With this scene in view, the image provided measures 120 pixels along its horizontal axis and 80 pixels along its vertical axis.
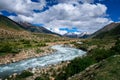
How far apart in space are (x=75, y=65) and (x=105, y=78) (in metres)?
17.9

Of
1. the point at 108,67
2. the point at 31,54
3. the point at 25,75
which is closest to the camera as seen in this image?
the point at 108,67

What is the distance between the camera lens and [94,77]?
13008mm

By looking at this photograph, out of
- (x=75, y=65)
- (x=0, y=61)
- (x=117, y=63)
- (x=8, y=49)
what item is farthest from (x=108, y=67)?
(x=8, y=49)

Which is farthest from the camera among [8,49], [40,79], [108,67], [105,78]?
[8,49]

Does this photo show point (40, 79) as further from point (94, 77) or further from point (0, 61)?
point (0, 61)

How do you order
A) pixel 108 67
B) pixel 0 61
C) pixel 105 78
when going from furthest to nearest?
pixel 0 61, pixel 108 67, pixel 105 78

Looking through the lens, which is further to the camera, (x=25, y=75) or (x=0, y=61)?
(x=0, y=61)

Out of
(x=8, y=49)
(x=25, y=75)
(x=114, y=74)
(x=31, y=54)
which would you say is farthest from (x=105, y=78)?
(x=8, y=49)

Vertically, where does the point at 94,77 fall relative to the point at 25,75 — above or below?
above

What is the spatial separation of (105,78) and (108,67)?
1.80m

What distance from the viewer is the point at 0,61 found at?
226ft

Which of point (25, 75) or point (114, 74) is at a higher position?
point (114, 74)

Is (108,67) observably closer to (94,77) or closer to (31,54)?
(94,77)

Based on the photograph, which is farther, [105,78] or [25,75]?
[25,75]
